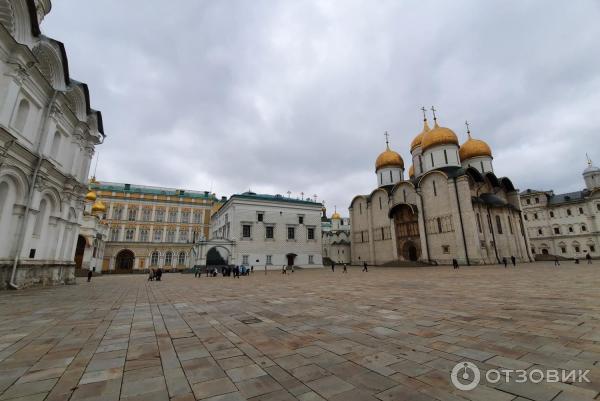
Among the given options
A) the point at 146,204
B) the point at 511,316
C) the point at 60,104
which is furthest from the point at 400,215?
the point at 146,204

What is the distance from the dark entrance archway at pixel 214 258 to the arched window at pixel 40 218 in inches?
793

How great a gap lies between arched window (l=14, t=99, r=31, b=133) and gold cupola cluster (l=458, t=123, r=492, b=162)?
1830 inches

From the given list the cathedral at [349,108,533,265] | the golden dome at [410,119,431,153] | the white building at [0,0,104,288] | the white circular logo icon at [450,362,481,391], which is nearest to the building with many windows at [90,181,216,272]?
the white building at [0,0,104,288]

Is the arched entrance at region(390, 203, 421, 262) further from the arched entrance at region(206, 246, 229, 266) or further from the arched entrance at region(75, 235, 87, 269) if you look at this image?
the arched entrance at region(75, 235, 87, 269)

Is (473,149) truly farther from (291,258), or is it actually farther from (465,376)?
(465,376)

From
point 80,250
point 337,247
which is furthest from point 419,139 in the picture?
point 80,250

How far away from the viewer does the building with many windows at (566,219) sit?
46.7 meters

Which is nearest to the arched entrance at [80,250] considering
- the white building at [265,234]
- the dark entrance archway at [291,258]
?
the white building at [265,234]

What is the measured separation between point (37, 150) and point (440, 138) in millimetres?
40240

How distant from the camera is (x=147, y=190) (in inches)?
1965

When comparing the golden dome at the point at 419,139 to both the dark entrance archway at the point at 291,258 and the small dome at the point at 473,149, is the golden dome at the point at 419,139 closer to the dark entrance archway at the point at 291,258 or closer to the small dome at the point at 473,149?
the small dome at the point at 473,149

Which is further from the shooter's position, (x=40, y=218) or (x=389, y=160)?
(x=389, y=160)

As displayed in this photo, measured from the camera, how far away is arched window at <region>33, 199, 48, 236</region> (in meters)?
13.8

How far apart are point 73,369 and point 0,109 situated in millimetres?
13001
